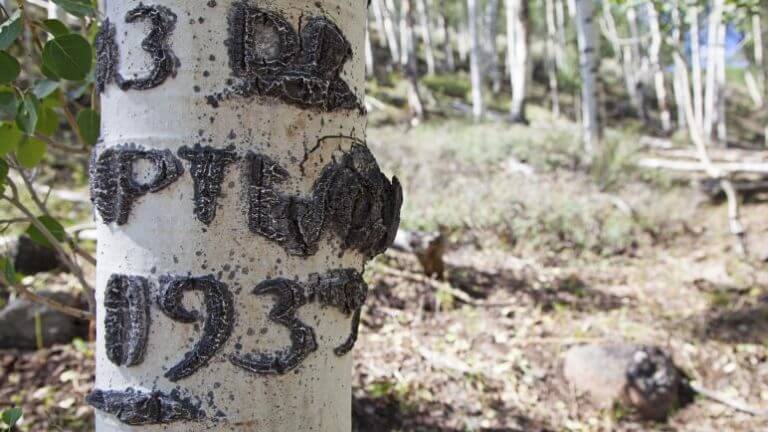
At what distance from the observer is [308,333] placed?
64cm

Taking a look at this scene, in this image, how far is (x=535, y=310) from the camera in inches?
156

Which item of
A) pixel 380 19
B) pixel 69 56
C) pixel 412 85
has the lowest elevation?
pixel 69 56

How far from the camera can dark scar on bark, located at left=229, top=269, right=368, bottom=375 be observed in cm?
61

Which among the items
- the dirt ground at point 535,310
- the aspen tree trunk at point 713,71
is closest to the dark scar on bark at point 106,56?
the dirt ground at point 535,310

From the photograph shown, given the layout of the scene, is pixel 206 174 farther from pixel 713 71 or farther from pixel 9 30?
pixel 713 71

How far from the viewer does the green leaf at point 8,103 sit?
0.91 meters

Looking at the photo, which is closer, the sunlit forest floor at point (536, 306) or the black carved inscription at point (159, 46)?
the black carved inscription at point (159, 46)

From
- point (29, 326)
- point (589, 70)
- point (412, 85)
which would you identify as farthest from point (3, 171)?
point (412, 85)

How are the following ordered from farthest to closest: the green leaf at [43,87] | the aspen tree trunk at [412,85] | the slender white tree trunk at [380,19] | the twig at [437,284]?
1. the slender white tree trunk at [380,19]
2. the aspen tree trunk at [412,85]
3. the twig at [437,284]
4. the green leaf at [43,87]

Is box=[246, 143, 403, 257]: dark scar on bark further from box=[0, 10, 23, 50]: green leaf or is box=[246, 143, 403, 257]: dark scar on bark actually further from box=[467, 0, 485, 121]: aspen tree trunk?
box=[467, 0, 485, 121]: aspen tree trunk

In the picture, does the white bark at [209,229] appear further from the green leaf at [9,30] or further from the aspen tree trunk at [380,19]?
the aspen tree trunk at [380,19]

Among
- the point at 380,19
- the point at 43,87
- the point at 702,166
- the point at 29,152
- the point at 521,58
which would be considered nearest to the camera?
the point at 43,87

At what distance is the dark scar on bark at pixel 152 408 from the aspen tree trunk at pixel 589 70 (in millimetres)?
8029

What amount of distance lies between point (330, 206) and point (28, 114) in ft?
2.08
